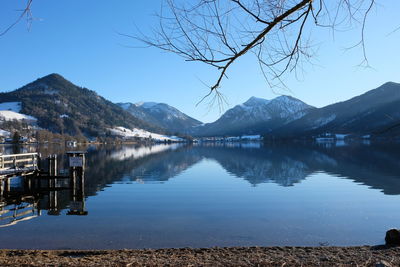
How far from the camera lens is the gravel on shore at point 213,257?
10648 millimetres

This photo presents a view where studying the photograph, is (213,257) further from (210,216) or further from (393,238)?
(210,216)

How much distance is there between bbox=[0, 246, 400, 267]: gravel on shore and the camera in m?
10.6

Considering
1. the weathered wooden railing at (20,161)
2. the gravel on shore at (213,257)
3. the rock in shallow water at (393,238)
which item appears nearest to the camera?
the gravel on shore at (213,257)

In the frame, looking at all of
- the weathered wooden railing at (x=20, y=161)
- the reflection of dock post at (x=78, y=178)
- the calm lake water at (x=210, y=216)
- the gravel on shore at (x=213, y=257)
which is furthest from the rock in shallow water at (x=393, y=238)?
the weathered wooden railing at (x=20, y=161)

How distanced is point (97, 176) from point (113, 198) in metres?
17.3

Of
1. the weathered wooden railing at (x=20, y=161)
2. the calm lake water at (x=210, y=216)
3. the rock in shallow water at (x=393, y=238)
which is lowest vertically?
the calm lake water at (x=210, y=216)

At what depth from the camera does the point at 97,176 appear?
44.1m

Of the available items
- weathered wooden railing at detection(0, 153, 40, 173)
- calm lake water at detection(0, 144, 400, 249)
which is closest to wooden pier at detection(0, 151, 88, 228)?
weathered wooden railing at detection(0, 153, 40, 173)

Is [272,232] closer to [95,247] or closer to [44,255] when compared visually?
[95,247]

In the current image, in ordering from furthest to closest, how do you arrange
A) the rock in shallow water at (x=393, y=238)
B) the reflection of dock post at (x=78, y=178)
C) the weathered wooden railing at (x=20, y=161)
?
the weathered wooden railing at (x=20, y=161), the reflection of dock post at (x=78, y=178), the rock in shallow water at (x=393, y=238)

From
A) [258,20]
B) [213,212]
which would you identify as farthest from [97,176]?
[258,20]

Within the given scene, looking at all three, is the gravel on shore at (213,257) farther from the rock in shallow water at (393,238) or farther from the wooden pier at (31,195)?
the wooden pier at (31,195)

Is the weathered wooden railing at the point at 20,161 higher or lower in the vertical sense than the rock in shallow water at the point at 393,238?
higher

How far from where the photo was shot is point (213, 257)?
39.2 ft
